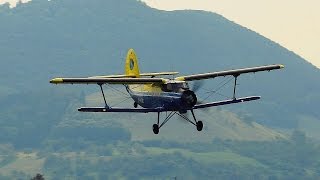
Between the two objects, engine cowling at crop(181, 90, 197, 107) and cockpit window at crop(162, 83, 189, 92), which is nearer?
engine cowling at crop(181, 90, 197, 107)

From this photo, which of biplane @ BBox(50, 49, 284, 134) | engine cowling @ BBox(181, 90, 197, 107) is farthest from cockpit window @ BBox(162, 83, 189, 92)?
engine cowling @ BBox(181, 90, 197, 107)

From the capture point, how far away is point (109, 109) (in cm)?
7056

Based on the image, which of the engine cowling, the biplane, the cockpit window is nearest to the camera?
the engine cowling

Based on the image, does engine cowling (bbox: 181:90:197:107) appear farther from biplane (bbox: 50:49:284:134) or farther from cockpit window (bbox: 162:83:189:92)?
cockpit window (bbox: 162:83:189:92)

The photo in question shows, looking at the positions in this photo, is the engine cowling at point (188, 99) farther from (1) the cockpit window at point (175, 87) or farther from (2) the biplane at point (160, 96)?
(1) the cockpit window at point (175, 87)

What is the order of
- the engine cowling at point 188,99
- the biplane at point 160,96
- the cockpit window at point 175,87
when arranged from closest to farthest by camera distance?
1. the engine cowling at point 188,99
2. the biplane at point 160,96
3. the cockpit window at point 175,87

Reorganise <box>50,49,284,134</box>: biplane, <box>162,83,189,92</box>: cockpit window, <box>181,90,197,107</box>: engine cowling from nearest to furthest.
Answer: <box>181,90,197,107</box>: engine cowling
<box>50,49,284,134</box>: biplane
<box>162,83,189,92</box>: cockpit window

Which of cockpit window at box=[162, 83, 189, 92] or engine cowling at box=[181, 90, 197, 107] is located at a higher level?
cockpit window at box=[162, 83, 189, 92]

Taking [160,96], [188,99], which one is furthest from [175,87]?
[188,99]

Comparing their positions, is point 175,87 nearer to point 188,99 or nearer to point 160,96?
point 160,96

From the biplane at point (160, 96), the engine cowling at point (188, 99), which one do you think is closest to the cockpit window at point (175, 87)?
the biplane at point (160, 96)

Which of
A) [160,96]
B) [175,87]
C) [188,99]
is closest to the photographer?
[188,99]

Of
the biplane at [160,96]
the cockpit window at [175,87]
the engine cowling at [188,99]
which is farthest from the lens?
the cockpit window at [175,87]

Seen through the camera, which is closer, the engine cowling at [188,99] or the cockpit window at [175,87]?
the engine cowling at [188,99]
